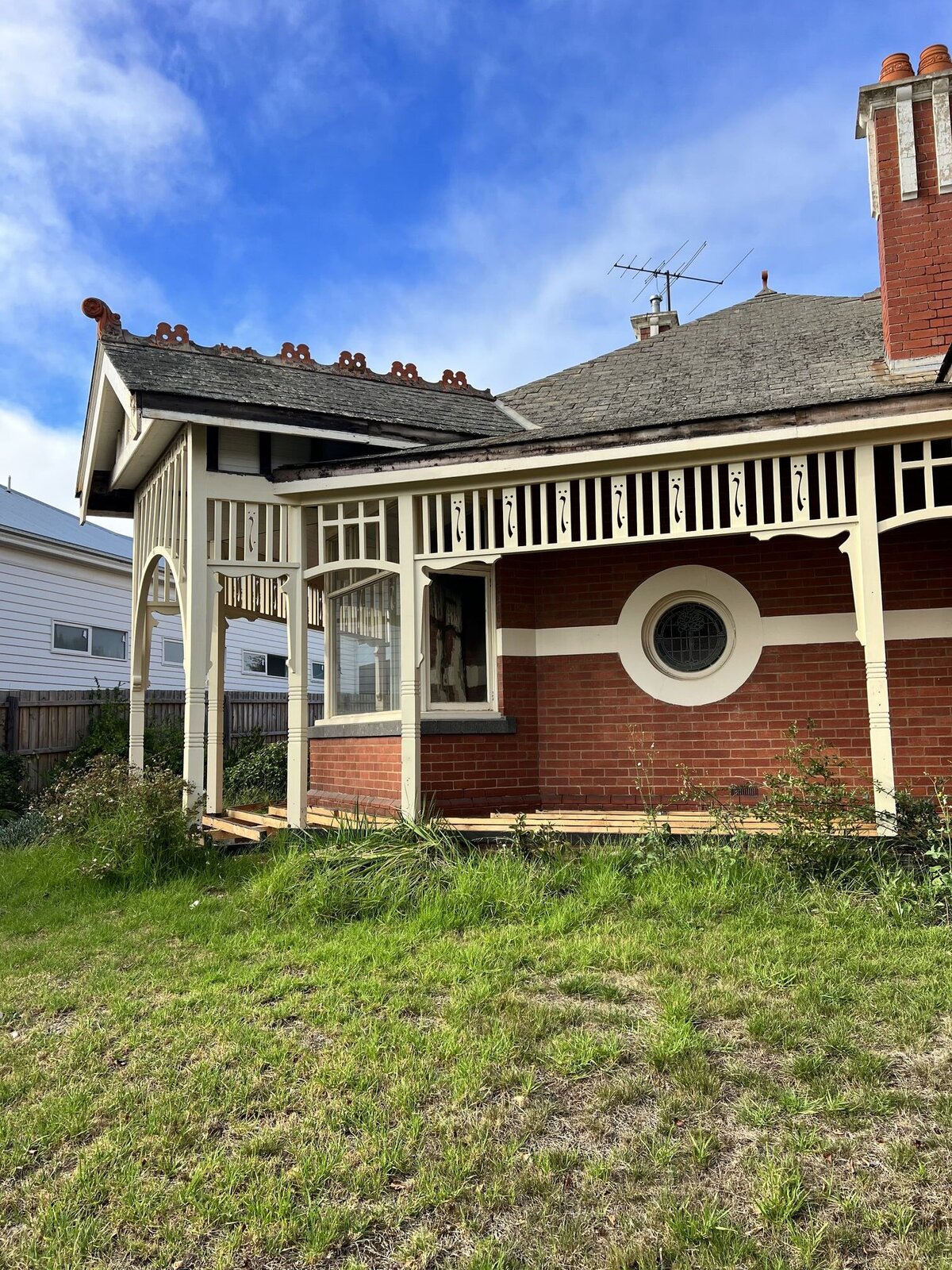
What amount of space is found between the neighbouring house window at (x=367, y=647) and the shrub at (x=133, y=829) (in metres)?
2.17

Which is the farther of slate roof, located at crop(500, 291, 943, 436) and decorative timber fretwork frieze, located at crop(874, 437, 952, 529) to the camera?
slate roof, located at crop(500, 291, 943, 436)

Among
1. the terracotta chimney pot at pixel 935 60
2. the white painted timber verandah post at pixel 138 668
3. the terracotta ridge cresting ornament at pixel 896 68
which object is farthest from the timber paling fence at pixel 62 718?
the terracotta chimney pot at pixel 935 60

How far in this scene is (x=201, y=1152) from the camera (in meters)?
3.26

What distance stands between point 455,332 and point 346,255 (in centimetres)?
381

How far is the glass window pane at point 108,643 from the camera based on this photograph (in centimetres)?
1748

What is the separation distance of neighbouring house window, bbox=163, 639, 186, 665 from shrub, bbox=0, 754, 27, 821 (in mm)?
6090

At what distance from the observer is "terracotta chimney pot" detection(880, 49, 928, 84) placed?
8.62m

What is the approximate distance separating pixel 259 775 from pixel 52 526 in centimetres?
818

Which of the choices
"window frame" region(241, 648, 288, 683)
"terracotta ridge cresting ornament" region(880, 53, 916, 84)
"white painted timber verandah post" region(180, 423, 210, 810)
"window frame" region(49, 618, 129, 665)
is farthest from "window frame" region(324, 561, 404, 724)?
"window frame" region(241, 648, 288, 683)

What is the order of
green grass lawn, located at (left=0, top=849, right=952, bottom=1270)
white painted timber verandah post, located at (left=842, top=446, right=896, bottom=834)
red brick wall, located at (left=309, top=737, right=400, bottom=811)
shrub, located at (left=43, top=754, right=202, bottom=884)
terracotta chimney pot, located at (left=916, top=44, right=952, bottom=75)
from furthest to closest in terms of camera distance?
terracotta chimney pot, located at (left=916, top=44, right=952, bottom=75)
red brick wall, located at (left=309, top=737, right=400, bottom=811)
shrub, located at (left=43, top=754, right=202, bottom=884)
white painted timber verandah post, located at (left=842, top=446, right=896, bottom=834)
green grass lawn, located at (left=0, top=849, right=952, bottom=1270)

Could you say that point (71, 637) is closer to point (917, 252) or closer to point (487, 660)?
point (487, 660)

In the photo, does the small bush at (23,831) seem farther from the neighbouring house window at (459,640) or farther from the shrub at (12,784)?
the neighbouring house window at (459,640)

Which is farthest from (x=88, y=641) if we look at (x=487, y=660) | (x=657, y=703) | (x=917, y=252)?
(x=917, y=252)

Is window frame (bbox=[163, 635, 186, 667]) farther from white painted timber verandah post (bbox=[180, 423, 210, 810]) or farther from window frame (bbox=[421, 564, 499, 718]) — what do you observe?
window frame (bbox=[421, 564, 499, 718])
